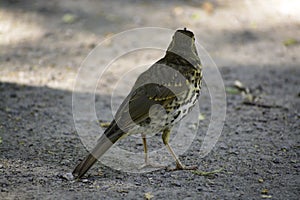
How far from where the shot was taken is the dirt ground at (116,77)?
15.1 feet

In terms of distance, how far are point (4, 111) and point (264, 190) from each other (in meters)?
3.75

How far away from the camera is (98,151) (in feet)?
15.3

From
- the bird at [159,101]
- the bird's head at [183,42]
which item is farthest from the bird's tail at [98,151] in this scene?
the bird's head at [183,42]

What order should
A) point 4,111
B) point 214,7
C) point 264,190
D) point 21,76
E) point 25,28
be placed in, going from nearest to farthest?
point 264,190, point 4,111, point 21,76, point 25,28, point 214,7

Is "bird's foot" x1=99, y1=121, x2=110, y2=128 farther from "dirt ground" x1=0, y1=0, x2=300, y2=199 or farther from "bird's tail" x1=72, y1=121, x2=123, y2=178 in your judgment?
"bird's tail" x1=72, y1=121, x2=123, y2=178

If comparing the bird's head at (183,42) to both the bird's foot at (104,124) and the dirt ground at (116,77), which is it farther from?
the bird's foot at (104,124)

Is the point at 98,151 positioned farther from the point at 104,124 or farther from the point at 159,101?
the point at 104,124

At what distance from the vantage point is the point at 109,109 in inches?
278

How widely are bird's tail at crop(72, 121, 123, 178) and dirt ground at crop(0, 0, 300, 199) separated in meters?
0.13

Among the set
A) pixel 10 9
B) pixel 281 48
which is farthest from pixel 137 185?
pixel 10 9

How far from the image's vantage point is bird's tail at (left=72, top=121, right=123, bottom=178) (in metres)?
4.64

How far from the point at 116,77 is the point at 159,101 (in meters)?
3.50

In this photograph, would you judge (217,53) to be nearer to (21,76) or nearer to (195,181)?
(21,76)

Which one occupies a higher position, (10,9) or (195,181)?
(10,9)
